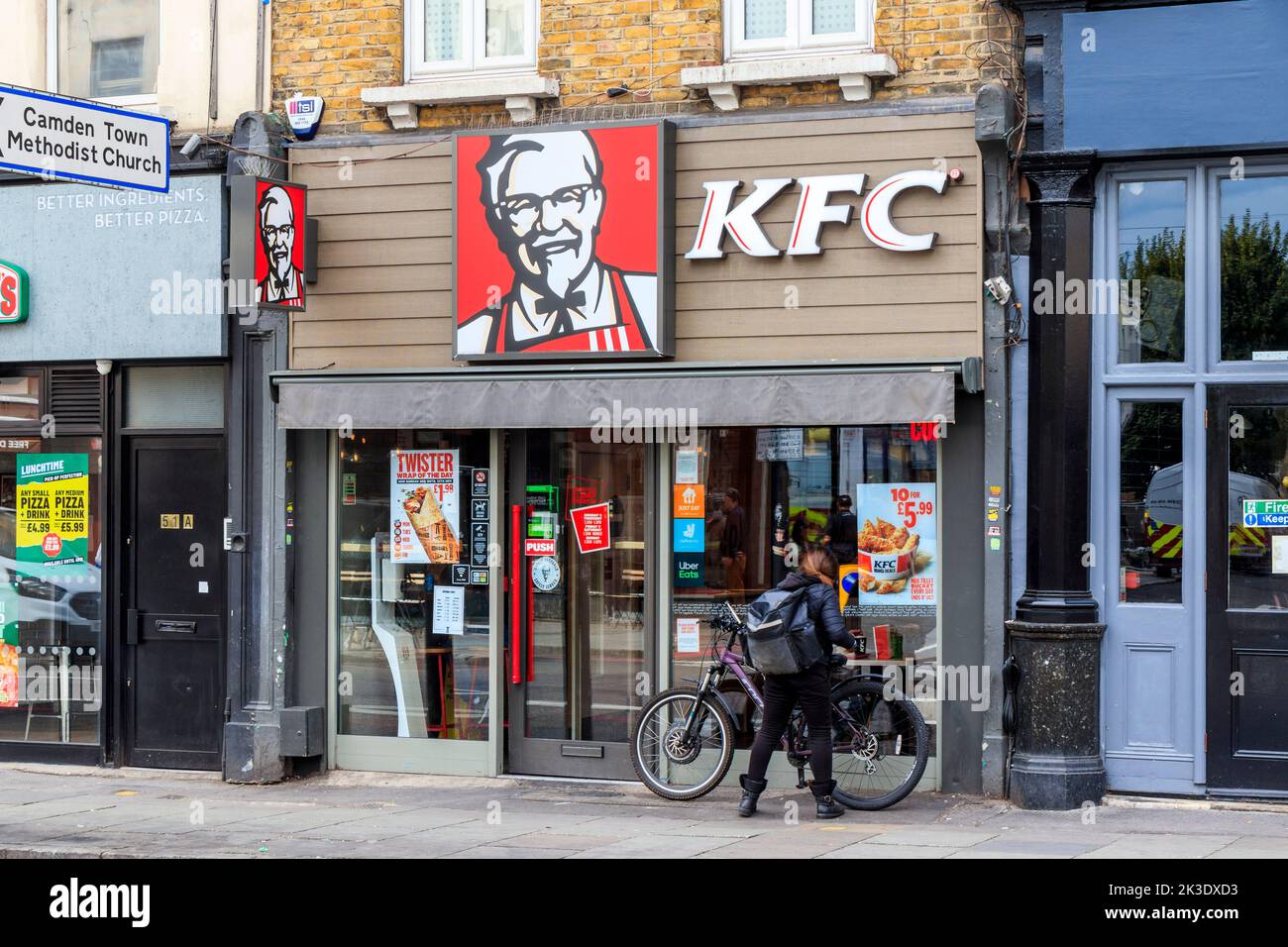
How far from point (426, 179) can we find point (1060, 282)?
448cm

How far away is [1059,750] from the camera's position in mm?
9875

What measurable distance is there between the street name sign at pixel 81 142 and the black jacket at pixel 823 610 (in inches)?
199

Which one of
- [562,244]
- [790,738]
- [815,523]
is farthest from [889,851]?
[562,244]

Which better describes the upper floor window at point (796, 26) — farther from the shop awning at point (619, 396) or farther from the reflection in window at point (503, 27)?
the shop awning at point (619, 396)

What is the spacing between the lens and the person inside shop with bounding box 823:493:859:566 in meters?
10.5

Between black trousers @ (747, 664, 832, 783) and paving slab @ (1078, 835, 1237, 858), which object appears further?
black trousers @ (747, 664, 832, 783)

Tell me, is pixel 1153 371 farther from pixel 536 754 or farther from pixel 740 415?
pixel 536 754

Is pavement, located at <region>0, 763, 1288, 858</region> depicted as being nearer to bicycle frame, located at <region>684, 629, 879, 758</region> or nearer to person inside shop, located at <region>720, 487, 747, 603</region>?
bicycle frame, located at <region>684, 629, 879, 758</region>

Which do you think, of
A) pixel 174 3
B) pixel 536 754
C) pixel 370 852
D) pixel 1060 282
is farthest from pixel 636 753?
pixel 174 3

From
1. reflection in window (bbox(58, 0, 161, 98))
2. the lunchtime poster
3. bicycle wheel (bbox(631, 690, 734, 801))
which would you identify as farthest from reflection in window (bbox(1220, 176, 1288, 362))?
the lunchtime poster

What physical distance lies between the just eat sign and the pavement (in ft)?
11.8

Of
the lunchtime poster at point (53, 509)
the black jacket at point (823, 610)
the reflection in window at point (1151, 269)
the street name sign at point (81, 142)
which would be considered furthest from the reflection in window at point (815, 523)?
the lunchtime poster at point (53, 509)

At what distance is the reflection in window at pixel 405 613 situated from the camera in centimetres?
1153

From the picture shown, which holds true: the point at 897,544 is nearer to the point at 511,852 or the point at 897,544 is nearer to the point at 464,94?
the point at 511,852
